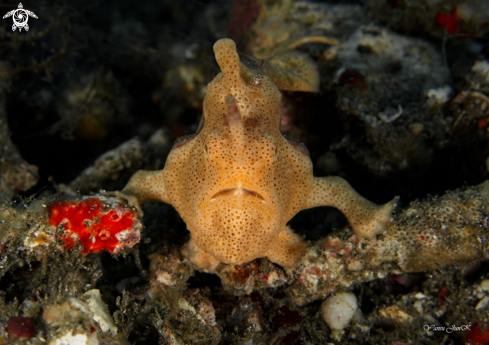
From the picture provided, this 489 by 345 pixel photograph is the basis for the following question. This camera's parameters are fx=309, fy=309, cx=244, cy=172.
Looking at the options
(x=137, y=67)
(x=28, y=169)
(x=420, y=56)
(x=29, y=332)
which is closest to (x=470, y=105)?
(x=420, y=56)

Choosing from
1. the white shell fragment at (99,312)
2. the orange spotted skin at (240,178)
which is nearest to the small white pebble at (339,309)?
the orange spotted skin at (240,178)

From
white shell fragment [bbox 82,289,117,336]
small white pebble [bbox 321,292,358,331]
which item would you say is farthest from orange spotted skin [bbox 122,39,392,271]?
white shell fragment [bbox 82,289,117,336]

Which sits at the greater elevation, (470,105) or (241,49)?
(241,49)

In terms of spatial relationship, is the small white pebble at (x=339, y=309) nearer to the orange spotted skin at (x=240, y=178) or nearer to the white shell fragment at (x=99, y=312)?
the orange spotted skin at (x=240, y=178)

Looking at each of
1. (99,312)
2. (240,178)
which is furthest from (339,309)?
(99,312)

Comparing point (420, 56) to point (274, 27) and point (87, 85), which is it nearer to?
point (274, 27)

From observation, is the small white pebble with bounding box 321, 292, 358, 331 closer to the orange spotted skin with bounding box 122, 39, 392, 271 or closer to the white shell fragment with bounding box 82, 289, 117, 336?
the orange spotted skin with bounding box 122, 39, 392, 271
